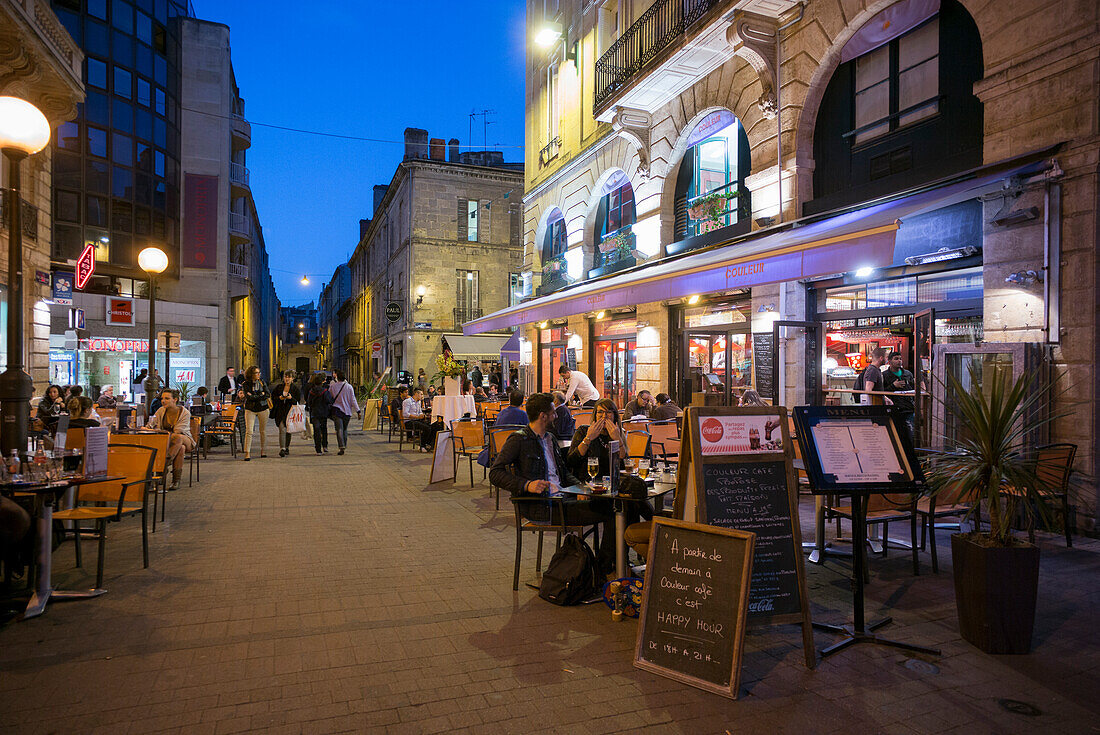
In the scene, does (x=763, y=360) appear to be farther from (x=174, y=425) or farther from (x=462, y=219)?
(x=462, y=219)

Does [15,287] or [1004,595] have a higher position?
[15,287]

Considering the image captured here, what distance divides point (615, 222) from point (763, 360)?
7.65 metres

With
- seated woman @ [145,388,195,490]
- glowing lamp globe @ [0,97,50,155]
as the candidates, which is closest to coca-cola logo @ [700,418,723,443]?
glowing lamp globe @ [0,97,50,155]

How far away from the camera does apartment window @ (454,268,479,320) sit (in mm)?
32438

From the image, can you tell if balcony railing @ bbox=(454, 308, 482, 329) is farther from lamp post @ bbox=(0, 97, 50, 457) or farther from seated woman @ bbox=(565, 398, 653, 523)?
seated woman @ bbox=(565, 398, 653, 523)

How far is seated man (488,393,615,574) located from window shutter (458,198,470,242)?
2832 centimetres

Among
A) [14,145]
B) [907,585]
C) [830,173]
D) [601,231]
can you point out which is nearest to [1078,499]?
[907,585]

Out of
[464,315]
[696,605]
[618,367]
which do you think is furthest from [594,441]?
[464,315]

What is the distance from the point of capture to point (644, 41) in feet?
43.9

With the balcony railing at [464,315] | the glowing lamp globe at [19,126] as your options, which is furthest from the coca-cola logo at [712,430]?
the balcony railing at [464,315]

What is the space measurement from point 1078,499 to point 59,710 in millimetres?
8421

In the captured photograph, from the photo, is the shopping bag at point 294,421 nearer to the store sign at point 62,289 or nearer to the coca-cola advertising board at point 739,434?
the store sign at point 62,289

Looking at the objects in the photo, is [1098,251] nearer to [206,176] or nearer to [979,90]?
[979,90]

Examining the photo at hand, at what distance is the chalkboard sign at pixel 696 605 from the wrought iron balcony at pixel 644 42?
954 cm
